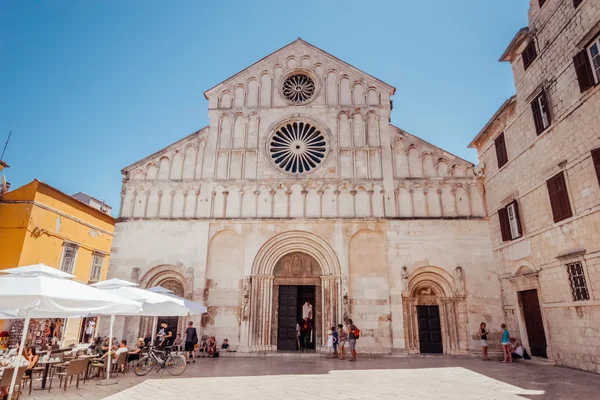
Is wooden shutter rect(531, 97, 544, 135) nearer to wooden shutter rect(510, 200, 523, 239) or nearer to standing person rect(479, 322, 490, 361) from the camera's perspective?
wooden shutter rect(510, 200, 523, 239)

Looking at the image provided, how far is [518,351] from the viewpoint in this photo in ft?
49.0

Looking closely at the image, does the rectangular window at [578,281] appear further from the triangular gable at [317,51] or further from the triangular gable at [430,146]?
the triangular gable at [317,51]

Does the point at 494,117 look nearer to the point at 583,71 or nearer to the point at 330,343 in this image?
the point at 583,71

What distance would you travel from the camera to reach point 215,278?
1808 cm

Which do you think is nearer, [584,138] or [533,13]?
[584,138]

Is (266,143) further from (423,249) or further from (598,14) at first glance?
(598,14)

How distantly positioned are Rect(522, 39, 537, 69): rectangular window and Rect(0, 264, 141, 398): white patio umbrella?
16.8 metres

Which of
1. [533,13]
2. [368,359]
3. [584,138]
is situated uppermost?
[533,13]

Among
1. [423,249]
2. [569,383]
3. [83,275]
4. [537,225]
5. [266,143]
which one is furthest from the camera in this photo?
[83,275]

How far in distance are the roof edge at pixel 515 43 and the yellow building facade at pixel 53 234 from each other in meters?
23.1

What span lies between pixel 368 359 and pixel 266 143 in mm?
11737

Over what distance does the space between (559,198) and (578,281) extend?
9.12 feet

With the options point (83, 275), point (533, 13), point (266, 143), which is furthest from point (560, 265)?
point (83, 275)

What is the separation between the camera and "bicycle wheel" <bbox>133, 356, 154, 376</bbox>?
1173cm
